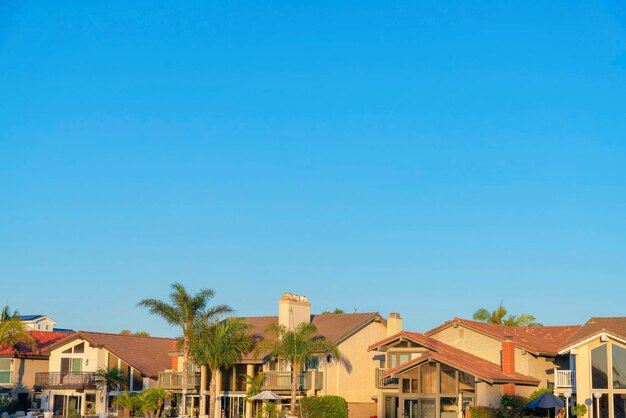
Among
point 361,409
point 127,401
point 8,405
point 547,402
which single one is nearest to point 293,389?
point 361,409

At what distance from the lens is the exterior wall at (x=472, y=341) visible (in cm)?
5303

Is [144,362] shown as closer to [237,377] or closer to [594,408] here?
[237,377]

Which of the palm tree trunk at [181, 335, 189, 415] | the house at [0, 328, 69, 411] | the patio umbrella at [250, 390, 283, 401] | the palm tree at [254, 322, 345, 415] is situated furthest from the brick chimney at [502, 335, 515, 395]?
the house at [0, 328, 69, 411]

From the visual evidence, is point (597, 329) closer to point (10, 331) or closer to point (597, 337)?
point (597, 337)

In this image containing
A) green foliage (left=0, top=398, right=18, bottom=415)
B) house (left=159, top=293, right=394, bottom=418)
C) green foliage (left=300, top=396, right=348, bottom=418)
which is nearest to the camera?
green foliage (left=300, top=396, right=348, bottom=418)

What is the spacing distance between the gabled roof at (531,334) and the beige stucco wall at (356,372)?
15.0ft

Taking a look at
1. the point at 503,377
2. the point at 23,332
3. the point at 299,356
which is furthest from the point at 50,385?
the point at 503,377

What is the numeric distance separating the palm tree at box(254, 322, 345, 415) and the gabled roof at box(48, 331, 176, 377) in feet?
39.9

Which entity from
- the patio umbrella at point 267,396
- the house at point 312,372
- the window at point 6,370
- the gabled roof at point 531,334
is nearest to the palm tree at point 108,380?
the house at point 312,372

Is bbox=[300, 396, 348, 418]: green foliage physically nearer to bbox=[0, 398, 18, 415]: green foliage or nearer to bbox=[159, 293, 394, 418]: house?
bbox=[159, 293, 394, 418]: house

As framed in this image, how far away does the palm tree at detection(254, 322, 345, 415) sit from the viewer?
174ft

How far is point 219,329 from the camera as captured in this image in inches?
2176

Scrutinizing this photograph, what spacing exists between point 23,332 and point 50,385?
4.30 meters

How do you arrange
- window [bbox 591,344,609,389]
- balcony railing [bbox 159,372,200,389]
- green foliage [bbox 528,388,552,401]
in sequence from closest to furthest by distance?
window [bbox 591,344,609,389], green foliage [bbox 528,388,552,401], balcony railing [bbox 159,372,200,389]
